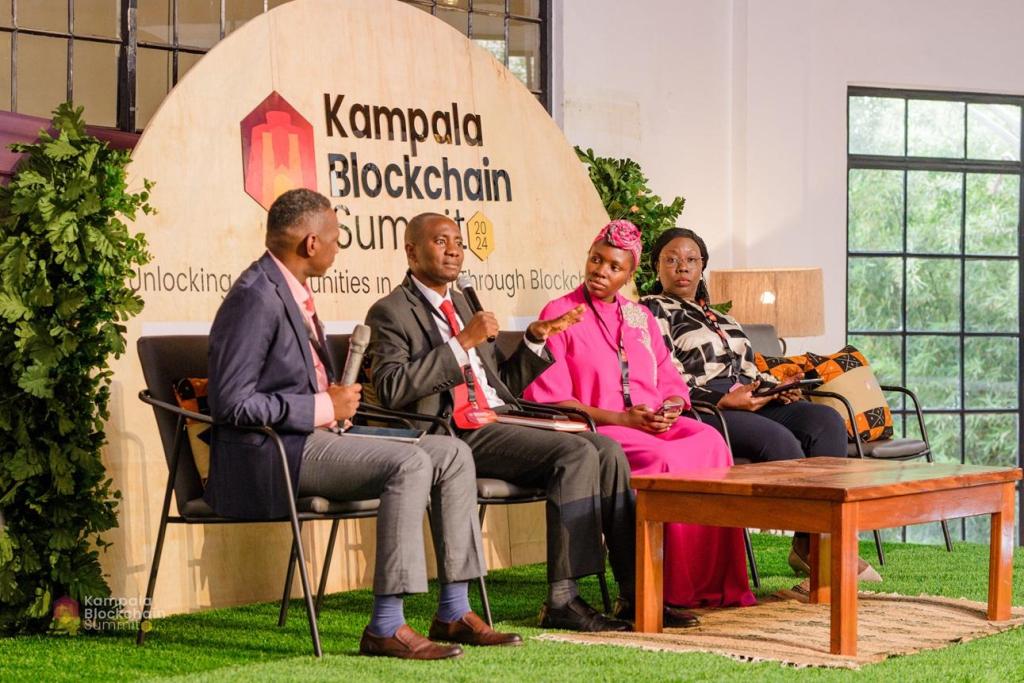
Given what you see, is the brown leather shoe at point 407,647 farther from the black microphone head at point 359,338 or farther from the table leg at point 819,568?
the table leg at point 819,568

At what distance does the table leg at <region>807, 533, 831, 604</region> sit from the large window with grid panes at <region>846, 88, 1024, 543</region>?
4072 millimetres

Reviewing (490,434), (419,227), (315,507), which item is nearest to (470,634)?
(315,507)

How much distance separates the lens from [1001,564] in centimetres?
496

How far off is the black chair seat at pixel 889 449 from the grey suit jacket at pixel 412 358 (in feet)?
6.49

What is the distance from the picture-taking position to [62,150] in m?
4.61

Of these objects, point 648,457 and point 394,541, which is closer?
point 394,541

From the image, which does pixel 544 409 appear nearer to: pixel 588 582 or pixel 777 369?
pixel 588 582

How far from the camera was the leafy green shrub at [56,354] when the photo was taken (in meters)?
4.49

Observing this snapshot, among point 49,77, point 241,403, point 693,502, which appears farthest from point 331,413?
point 49,77

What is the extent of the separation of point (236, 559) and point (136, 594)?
44cm

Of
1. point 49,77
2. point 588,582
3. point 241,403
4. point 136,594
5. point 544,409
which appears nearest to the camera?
→ point 241,403

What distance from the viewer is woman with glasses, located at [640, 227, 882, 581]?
5953 millimetres

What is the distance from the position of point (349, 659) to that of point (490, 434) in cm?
101

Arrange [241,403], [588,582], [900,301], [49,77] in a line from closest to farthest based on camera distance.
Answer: [241,403]
[588,582]
[900,301]
[49,77]
